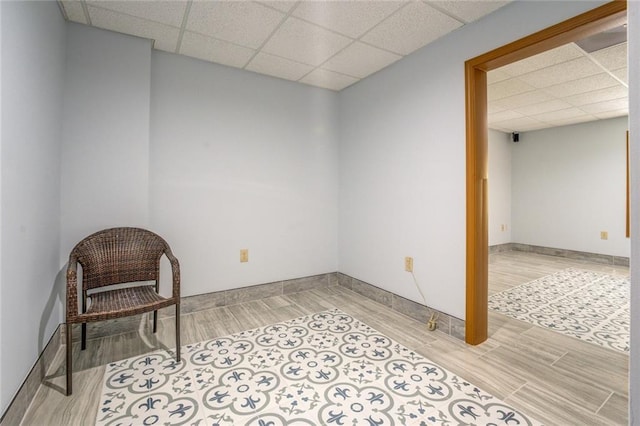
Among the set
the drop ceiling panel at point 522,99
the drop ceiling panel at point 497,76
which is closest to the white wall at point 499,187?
the drop ceiling panel at point 522,99

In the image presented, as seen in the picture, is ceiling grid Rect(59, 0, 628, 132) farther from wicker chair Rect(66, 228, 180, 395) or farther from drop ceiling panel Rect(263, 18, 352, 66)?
wicker chair Rect(66, 228, 180, 395)

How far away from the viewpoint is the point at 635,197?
45 centimetres

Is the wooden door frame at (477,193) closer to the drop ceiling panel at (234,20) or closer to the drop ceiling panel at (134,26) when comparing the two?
the drop ceiling panel at (234,20)

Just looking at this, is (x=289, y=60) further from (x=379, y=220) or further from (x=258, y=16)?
(x=379, y=220)

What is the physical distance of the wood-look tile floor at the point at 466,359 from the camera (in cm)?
150

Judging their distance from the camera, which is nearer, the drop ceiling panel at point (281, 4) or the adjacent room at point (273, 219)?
the adjacent room at point (273, 219)

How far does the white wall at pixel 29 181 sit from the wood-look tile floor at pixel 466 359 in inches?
10.4

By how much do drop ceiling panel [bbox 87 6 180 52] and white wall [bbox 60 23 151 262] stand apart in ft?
0.25

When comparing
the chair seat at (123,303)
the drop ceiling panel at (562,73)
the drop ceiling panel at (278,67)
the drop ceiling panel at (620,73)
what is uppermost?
the drop ceiling panel at (620,73)

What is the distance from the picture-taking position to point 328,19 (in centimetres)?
209

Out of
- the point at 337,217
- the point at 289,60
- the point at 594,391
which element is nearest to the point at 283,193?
the point at 337,217

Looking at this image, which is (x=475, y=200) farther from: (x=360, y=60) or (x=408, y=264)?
(x=360, y=60)

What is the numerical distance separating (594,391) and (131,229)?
295cm

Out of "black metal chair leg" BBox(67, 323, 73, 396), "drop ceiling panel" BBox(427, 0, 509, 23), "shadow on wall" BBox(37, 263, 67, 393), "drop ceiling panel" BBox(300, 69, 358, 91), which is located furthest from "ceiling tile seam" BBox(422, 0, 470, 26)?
"shadow on wall" BBox(37, 263, 67, 393)
